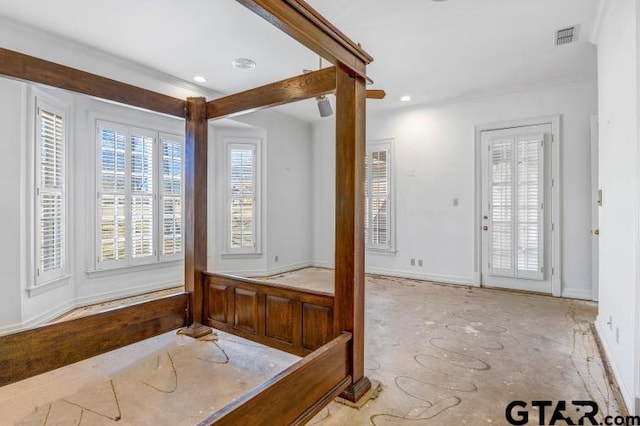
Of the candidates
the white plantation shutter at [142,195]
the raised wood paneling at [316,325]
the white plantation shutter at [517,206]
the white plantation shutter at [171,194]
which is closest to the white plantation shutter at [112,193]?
the white plantation shutter at [142,195]

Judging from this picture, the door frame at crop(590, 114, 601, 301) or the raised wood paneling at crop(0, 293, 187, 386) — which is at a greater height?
the door frame at crop(590, 114, 601, 301)

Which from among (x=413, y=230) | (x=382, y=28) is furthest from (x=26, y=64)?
(x=413, y=230)

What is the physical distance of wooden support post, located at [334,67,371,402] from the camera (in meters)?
2.16

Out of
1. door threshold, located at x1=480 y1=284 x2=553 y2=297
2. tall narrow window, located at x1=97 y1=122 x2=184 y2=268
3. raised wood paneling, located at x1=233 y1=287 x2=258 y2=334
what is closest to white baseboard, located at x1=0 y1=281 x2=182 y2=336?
tall narrow window, located at x1=97 y1=122 x2=184 y2=268

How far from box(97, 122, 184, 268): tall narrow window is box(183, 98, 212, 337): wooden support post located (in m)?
1.61

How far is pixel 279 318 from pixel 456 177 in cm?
372

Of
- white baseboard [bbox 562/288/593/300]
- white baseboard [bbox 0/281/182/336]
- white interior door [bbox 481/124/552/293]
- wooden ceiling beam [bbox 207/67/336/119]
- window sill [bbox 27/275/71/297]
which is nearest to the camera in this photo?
wooden ceiling beam [bbox 207/67/336/119]

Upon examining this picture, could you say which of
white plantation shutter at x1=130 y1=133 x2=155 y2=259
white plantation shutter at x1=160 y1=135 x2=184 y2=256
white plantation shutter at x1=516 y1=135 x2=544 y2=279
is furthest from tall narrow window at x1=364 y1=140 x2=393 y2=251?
white plantation shutter at x1=130 y1=133 x2=155 y2=259

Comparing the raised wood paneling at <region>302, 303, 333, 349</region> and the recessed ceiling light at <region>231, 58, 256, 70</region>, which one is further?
the recessed ceiling light at <region>231, 58, 256, 70</region>

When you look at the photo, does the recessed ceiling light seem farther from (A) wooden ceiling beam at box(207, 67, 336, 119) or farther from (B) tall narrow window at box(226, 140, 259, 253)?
(B) tall narrow window at box(226, 140, 259, 253)

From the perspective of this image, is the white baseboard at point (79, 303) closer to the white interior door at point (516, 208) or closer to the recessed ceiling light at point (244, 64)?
the recessed ceiling light at point (244, 64)

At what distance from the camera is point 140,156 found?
454 cm

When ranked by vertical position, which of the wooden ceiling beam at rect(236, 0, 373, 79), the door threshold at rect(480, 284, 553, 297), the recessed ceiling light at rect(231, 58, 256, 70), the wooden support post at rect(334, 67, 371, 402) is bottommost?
the door threshold at rect(480, 284, 553, 297)

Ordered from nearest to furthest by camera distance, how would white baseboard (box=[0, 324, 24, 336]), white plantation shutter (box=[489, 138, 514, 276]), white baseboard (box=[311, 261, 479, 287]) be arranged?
white baseboard (box=[0, 324, 24, 336]) < white plantation shutter (box=[489, 138, 514, 276]) < white baseboard (box=[311, 261, 479, 287])
